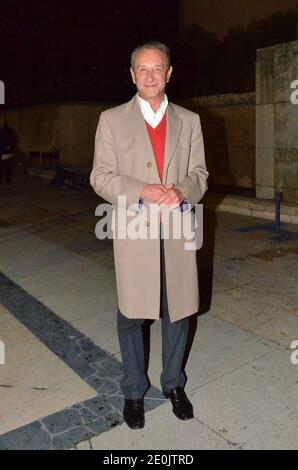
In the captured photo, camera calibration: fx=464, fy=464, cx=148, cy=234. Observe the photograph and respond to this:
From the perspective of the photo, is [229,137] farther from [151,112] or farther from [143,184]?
[143,184]

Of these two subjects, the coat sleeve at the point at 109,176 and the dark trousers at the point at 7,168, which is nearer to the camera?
the coat sleeve at the point at 109,176

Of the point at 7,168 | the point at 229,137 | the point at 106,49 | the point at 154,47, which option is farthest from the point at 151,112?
the point at 106,49

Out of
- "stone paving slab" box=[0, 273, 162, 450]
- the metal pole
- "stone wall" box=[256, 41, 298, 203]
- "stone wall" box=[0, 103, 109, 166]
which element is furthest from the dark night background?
"stone paving slab" box=[0, 273, 162, 450]

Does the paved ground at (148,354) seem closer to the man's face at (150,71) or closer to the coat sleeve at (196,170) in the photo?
the coat sleeve at (196,170)

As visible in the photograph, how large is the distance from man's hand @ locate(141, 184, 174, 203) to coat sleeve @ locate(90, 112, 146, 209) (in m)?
0.05

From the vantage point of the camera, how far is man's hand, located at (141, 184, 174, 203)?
256 centimetres

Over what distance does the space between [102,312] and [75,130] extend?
14.9m

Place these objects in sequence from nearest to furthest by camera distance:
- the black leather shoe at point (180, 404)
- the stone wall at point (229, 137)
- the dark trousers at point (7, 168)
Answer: the black leather shoe at point (180, 404)
the stone wall at point (229, 137)
the dark trousers at point (7, 168)

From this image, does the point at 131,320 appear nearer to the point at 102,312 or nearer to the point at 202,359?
the point at 202,359

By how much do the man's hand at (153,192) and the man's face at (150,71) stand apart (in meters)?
0.55

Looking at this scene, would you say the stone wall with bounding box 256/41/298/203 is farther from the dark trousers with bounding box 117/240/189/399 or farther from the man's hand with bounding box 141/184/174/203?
the man's hand with bounding box 141/184/174/203

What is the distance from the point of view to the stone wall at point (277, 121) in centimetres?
880

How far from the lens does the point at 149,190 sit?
2568 mm

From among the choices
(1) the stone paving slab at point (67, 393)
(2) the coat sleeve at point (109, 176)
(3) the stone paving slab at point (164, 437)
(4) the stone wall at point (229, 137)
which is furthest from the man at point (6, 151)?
(3) the stone paving slab at point (164, 437)
